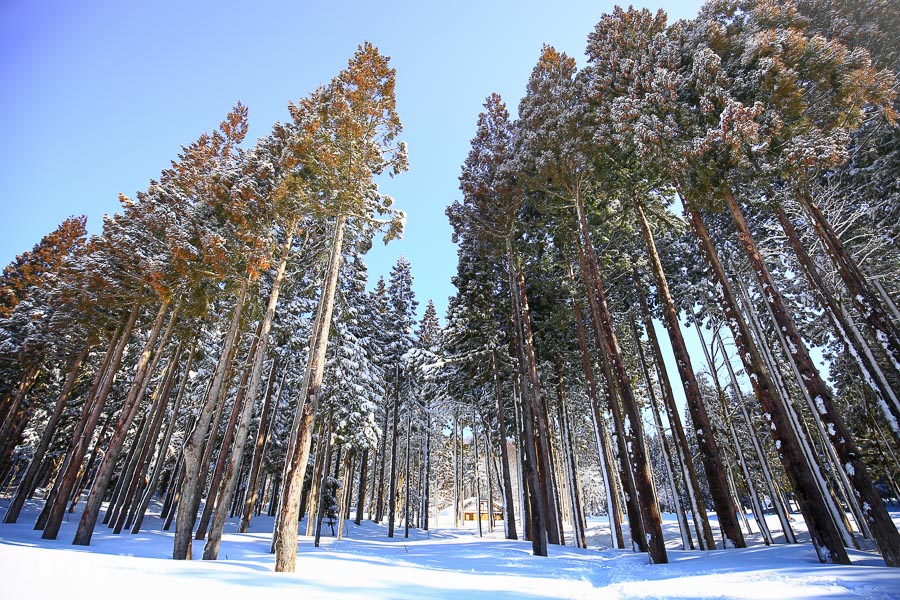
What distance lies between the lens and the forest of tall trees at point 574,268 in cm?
945

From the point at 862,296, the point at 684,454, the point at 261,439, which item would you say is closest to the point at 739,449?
the point at 684,454

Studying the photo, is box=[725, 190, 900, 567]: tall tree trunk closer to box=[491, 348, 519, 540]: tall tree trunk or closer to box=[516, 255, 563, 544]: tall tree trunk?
box=[516, 255, 563, 544]: tall tree trunk

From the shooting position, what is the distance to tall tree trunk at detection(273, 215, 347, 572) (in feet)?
23.7

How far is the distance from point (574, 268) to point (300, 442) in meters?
14.0

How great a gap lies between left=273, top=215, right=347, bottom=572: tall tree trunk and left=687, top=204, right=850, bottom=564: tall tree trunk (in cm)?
1007

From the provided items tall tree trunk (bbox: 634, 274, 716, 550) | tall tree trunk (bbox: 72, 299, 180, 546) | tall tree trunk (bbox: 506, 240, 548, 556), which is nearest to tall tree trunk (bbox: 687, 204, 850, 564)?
tall tree trunk (bbox: 634, 274, 716, 550)

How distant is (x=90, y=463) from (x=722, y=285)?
41.8 metres

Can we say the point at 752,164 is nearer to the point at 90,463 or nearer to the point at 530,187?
the point at 530,187

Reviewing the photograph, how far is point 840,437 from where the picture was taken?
7191 mm

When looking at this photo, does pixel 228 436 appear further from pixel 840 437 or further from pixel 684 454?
pixel 840 437

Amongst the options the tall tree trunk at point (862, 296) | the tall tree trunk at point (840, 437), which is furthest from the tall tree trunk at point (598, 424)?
the tall tree trunk at point (862, 296)

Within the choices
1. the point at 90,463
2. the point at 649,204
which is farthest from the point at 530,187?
the point at 90,463

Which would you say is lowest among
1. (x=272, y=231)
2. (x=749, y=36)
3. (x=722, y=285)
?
(x=722, y=285)

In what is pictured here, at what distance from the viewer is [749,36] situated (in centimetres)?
1010
